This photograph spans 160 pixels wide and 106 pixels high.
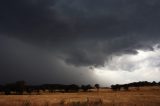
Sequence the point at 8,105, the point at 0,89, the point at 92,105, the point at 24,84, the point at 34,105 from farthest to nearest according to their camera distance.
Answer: the point at 24,84, the point at 0,89, the point at 8,105, the point at 34,105, the point at 92,105

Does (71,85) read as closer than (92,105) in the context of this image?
No

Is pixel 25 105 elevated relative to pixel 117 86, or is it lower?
lower

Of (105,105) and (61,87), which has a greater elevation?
(61,87)

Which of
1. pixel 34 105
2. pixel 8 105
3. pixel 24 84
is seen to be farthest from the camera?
pixel 24 84

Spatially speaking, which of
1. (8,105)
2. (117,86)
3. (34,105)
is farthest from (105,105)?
(117,86)

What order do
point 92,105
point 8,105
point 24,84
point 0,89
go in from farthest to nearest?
1. point 24,84
2. point 0,89
3. point 8,105
4. point 92,105

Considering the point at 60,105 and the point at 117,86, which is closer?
the point at 60,105

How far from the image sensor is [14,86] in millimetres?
183125

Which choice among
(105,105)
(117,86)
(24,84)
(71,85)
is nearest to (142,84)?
(117,86)

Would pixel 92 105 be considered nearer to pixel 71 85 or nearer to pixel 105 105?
pixel 105 105

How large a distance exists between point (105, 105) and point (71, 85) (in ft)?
448

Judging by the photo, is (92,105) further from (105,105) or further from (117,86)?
(117,86)

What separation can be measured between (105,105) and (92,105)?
6.36 m

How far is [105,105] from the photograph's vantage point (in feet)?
179
